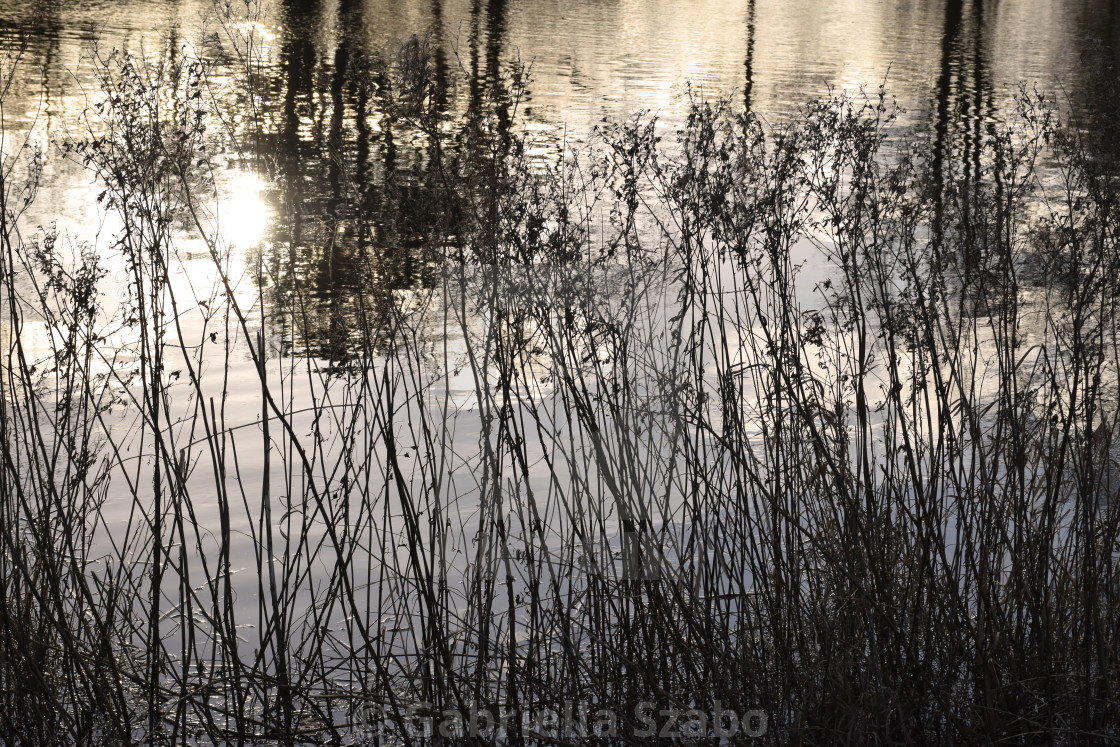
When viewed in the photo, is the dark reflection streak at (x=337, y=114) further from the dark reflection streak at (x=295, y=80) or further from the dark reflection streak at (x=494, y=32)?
the dark reflection streak at (x=494, y=32)

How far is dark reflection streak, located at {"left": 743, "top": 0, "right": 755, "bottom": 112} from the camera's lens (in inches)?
636

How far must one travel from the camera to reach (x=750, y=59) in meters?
21.3

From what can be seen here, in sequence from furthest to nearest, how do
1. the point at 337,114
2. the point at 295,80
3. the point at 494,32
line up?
the point at 494,32, the point at 295,80, the point at 337,114

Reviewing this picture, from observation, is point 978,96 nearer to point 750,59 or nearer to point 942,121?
point 942,121

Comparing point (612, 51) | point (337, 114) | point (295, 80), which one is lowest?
point (337, 114)

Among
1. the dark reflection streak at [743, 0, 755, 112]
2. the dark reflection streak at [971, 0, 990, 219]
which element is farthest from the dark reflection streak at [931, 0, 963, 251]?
the dark reflection streak at [743, 0, 755, 112]

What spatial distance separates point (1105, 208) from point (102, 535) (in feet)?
10.4

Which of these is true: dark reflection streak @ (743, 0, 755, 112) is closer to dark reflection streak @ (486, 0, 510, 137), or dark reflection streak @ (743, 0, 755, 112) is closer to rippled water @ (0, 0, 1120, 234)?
rippled water @ (0, 0, 1120, 234)

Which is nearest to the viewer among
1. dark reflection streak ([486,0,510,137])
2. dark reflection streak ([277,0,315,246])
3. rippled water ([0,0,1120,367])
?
rippled water ([0,0,1120,367])

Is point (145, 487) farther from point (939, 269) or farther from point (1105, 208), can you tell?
point (1105, 208)

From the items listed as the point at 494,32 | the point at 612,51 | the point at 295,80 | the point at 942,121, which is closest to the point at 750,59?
the point at 612,51

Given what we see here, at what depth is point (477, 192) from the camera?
2.60m

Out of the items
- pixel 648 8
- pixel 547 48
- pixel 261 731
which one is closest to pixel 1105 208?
pixel 261 731

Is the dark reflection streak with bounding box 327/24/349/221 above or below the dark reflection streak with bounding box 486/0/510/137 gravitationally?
below
